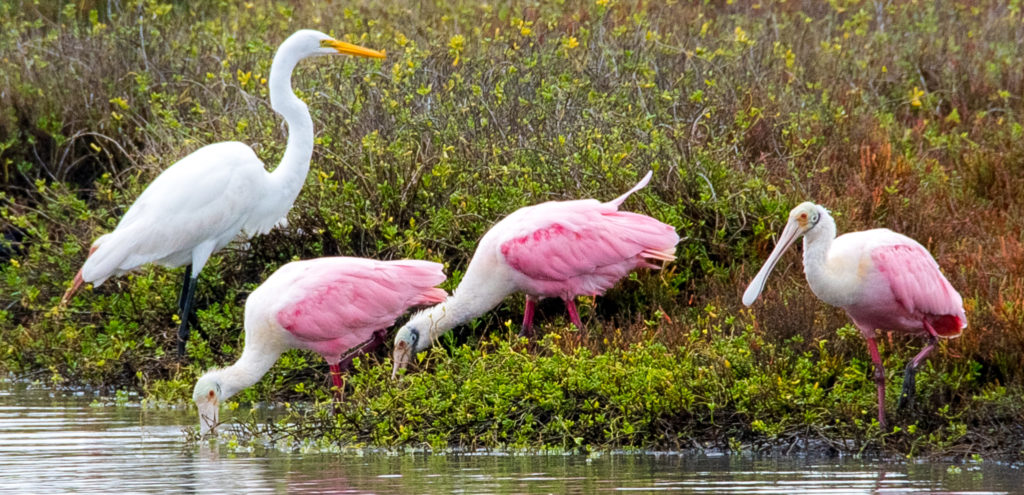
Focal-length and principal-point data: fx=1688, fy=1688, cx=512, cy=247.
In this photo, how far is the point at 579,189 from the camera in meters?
9.52

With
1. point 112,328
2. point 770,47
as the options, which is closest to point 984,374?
point 112,328

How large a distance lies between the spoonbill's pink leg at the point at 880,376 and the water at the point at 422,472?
28 centimetres

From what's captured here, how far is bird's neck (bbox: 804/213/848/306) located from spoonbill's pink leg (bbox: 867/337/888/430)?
1.25 feet

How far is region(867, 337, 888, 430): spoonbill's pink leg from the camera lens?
23.3ft

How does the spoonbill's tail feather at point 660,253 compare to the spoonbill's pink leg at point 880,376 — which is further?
the spoonbill's tail feather at point 660,253

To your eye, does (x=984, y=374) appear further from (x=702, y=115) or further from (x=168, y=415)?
(x=168, y=415)

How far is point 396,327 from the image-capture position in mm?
9188

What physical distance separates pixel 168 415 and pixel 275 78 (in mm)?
2035

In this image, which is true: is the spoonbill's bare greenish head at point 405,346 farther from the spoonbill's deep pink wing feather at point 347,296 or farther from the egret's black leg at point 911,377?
the egret's black leg at point 911,377

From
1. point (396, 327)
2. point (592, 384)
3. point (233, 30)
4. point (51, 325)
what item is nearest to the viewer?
point (592, 384)

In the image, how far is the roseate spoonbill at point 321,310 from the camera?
319 inches

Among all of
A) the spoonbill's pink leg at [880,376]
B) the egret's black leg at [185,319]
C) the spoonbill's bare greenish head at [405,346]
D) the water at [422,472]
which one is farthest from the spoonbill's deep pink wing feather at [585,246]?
the egret's black leg at [185,319]

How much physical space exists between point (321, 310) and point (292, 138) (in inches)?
61.8

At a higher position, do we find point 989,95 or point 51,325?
point 989,95
